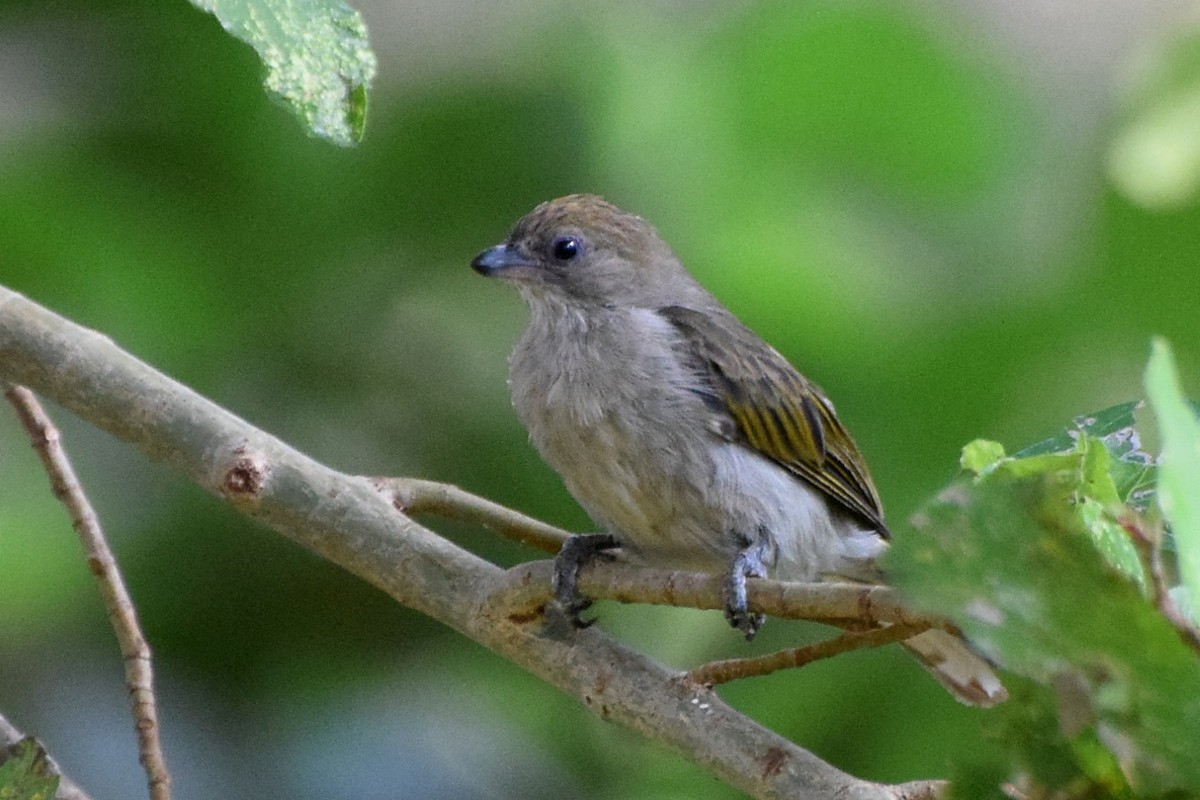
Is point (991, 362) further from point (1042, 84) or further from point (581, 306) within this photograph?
point (1042, 84)

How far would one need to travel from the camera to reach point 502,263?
284 centimetres

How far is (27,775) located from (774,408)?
5.18 feet

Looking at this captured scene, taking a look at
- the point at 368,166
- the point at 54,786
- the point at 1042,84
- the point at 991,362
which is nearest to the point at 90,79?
Result: the point at 368,166

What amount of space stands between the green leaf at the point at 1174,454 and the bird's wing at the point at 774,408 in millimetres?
1773

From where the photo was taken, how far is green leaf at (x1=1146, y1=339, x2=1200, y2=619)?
2.39 ft

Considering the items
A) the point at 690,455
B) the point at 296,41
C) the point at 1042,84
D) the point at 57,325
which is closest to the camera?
the point at 296,41

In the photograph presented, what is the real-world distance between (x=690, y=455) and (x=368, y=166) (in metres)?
1.12

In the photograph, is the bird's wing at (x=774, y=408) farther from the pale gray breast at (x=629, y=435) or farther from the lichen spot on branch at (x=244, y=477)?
the lichen spot on branch at (x=244, y=477)

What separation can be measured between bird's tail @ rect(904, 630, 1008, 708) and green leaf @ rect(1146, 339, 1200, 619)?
4.98 feet

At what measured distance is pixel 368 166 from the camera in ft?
10.5

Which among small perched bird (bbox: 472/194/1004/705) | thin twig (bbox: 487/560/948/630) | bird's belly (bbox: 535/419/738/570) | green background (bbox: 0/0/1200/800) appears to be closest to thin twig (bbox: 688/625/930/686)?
thin twig (bbox: 487/560/948/630)

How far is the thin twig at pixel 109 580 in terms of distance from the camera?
1.78m

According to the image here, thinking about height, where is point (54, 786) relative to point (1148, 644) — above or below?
below

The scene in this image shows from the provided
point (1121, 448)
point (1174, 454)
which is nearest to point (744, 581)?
point (1121, 448)
